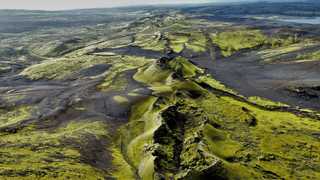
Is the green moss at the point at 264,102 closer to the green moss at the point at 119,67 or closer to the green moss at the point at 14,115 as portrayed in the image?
the green moss at the point at 119,67

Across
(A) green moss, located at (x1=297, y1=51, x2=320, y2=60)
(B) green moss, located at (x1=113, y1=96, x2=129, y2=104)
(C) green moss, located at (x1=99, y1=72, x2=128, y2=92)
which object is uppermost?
(A) green moss, located at (x1=297, y1=51, x2=320, y2=60)

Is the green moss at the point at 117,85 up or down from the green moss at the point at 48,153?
down

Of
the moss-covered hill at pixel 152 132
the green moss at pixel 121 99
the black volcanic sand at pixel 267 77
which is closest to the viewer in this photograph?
the moss-covered hill at pixel 152 132

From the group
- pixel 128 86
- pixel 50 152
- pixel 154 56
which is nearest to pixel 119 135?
pixel 50 152

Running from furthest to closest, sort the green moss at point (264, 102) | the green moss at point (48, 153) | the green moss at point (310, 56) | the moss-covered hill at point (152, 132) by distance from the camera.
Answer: the green moss at point (310, 56), the green moss at point (264, 102), the moss-covered hill at point (152, 132), the green moss at point (48, 153)

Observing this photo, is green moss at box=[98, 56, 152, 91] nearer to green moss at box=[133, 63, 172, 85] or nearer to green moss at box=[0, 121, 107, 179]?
green moss at box=[133, 63, 172, 85]

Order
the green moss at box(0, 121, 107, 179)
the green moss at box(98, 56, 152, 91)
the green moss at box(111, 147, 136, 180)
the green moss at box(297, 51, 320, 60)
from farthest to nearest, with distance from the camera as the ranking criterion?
the green moss at box(297, 51, 320, 60) → the green moss at box(98, 56, 152, 91) → the green moss at box(111, 147, 136, 180) → the green moss at box(0, 121, 107, 179)

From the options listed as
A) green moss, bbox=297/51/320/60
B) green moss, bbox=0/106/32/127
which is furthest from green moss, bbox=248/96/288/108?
green moss, bbox=297/51/320/60

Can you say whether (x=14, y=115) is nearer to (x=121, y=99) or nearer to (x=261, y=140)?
(x=121, y=99)

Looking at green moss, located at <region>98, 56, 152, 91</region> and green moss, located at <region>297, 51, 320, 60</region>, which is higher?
green moss, located at <region>297, 51, 320, 60</region>

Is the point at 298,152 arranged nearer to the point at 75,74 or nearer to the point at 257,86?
the point at 257,86

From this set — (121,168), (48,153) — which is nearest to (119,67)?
(48,153)

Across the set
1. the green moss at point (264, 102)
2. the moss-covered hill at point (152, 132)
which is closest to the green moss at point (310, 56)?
the moss-covered hill at point (152, 132)
